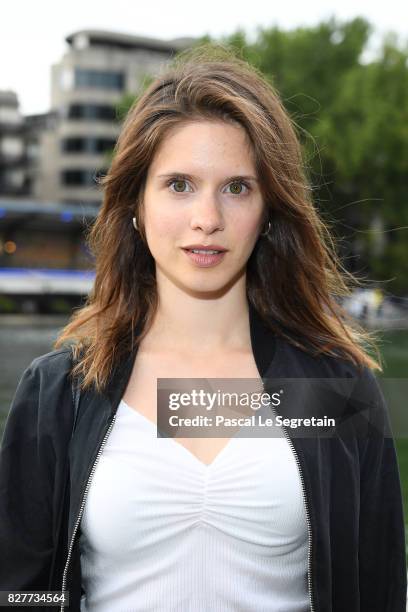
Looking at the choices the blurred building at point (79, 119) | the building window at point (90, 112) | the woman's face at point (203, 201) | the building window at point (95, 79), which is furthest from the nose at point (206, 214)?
the building window at point (95, 79)

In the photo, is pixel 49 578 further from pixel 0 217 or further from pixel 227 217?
pixel 0 217

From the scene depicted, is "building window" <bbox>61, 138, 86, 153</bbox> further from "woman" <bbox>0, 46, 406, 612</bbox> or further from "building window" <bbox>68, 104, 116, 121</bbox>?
"woman" <bbox>0, 46, 406, 612</bbox>

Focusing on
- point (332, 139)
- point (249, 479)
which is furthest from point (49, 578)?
point (332, 139)

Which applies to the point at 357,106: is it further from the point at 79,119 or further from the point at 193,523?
the point at 193,523

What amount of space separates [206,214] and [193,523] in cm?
66

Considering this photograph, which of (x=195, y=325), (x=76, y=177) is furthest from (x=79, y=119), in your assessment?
(x=195, y=325)

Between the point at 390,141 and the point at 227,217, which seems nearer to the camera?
the point at 227,217

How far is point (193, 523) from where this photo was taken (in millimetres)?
1886

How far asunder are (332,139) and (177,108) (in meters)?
33.1

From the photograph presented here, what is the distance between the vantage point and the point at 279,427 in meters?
1.96

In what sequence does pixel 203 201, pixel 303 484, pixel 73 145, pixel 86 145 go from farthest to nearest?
pixel 73 145, pixel 86 145, pixel 203 201, pixel 303 484

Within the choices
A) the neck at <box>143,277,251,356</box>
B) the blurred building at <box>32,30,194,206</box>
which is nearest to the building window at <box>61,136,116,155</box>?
the blurred building at <box>32,30,194,206</box>

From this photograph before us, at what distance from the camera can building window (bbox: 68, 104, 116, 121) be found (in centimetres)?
5925

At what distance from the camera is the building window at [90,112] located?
59250mm
